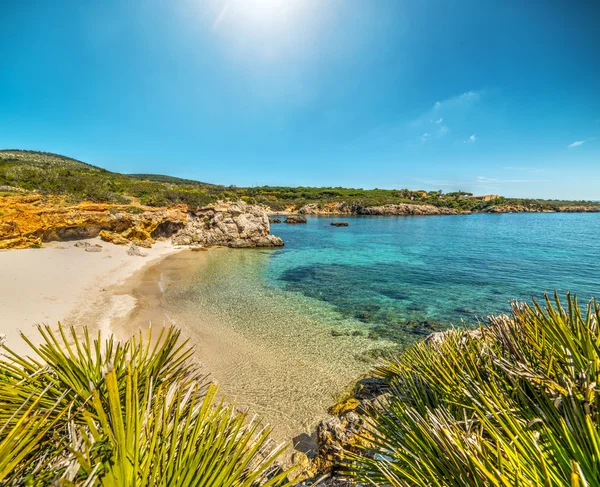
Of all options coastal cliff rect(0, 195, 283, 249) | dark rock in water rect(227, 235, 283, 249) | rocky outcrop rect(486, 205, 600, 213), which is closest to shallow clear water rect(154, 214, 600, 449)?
dark rock in water rect(227, 235, 283, 249)

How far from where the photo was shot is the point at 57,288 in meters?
11.4

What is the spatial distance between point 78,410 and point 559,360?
430 centimetres

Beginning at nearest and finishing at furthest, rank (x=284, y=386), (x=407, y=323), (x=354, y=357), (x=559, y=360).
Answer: (x=559, y=360)
(x=284, y=386)
(x=354, y=357)
(x=407, y=323)

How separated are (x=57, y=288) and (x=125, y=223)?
1288cm

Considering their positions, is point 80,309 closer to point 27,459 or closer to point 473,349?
point 27,459

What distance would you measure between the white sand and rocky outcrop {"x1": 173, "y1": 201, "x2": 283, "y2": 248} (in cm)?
1014

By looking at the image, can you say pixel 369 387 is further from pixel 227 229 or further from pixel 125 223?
pixel 227 229

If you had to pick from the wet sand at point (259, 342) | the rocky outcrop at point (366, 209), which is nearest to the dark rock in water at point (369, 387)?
the wet sand at point (259, 342)

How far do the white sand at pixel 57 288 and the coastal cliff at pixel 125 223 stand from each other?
4.37 feet

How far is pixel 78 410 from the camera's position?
2068mm

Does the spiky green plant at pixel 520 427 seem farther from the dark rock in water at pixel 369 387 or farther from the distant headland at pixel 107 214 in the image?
the distant headland at pixel 107 214

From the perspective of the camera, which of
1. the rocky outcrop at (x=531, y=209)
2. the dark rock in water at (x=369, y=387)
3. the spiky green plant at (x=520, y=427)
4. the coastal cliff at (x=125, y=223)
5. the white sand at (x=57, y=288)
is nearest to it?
the spiky green plant at (x=520, y=427)

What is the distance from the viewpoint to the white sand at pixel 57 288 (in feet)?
27.6

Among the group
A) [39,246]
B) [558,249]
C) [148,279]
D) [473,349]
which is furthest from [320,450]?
[558,249]
